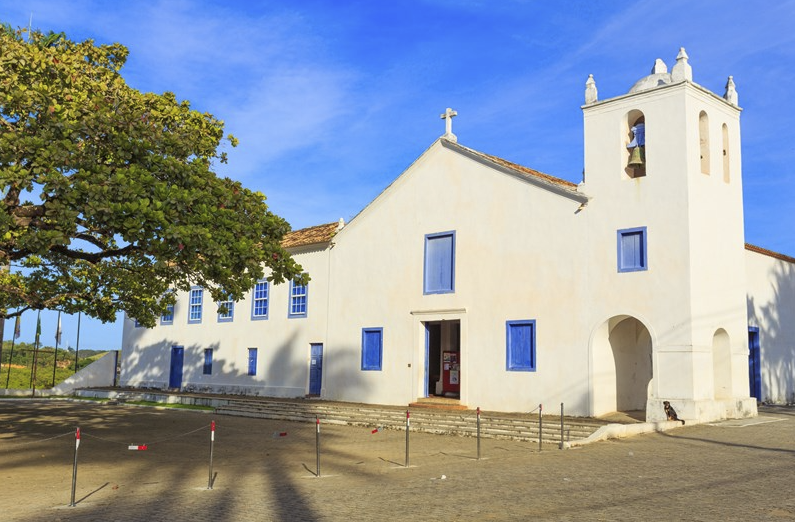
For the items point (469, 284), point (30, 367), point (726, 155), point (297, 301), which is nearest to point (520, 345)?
point (469, 284)

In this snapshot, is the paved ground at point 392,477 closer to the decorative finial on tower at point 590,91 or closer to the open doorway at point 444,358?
the open doorway at point 444,358

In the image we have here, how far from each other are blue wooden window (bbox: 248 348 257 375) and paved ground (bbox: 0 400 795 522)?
32.8ft

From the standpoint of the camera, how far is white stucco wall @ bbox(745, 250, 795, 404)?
2414 cm

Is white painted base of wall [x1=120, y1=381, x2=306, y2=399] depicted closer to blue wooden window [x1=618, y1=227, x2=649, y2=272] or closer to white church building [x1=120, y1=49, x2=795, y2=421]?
white church building [x1=120, y1=49, x2=795, y2=421]

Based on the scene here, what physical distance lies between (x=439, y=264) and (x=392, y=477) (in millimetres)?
11974

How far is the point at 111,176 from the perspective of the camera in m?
11.6

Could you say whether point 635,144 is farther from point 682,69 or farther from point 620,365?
point 620,365

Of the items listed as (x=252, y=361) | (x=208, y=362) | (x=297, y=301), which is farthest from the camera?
(x=208, y=362)

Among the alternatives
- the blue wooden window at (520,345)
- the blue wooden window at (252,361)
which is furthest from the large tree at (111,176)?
the blue wooden window at (252,361)

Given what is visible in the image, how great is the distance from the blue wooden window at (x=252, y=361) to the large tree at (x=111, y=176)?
48.4ft

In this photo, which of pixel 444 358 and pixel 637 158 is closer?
pixel 637 158

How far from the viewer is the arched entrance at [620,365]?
63.3 feet

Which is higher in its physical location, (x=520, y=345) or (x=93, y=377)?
(x=520, y=345)

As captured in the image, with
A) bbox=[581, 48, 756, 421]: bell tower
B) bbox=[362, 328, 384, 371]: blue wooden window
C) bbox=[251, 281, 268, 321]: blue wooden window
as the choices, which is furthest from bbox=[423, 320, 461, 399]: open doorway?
bbox=[251, 281, 268, 321]: blue wooden window
